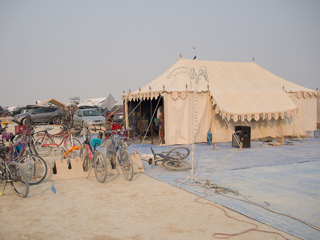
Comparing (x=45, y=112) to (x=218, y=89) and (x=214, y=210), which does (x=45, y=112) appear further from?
(x=214, y=210)

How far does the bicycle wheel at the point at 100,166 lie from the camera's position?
20.0 ft

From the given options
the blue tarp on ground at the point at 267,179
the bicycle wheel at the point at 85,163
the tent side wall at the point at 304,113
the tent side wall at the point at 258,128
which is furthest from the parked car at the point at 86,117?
the tent side wall at the point at 304,113

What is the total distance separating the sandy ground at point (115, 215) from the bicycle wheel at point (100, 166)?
301mm

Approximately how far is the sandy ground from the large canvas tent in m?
5.94

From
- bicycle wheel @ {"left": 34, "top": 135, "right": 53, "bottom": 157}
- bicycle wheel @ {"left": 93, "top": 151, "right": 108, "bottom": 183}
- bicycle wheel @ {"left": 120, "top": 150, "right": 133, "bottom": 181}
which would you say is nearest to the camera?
bicycle wheel @ {"left": 93, "top": 151, "right": 108, "bottom": 183}

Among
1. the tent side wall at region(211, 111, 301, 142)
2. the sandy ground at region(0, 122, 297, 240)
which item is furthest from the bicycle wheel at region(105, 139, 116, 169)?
the tent side wall at region(211, 111, 301, 142)

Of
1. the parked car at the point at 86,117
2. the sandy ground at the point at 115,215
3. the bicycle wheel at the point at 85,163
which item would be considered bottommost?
the sandy ground at the point at 115,215

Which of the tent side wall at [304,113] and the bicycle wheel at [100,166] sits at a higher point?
the tent side wall at [304,113]

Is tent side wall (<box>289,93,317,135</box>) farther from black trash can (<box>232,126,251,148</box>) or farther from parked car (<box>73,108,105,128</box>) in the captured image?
parked car (<box>73,108,105,128</box>)

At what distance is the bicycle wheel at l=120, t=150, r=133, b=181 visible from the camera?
632 cm

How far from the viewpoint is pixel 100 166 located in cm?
628

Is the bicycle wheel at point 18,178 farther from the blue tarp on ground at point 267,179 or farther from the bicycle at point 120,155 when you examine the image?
the blue tarp on ground at point 267,179

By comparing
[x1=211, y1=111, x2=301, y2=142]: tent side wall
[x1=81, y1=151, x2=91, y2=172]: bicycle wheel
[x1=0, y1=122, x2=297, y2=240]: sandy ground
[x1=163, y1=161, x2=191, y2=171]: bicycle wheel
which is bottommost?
[x1=0, y1=122, x2=297, y2=240]: sandy ground

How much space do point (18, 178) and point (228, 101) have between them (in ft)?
30.2
